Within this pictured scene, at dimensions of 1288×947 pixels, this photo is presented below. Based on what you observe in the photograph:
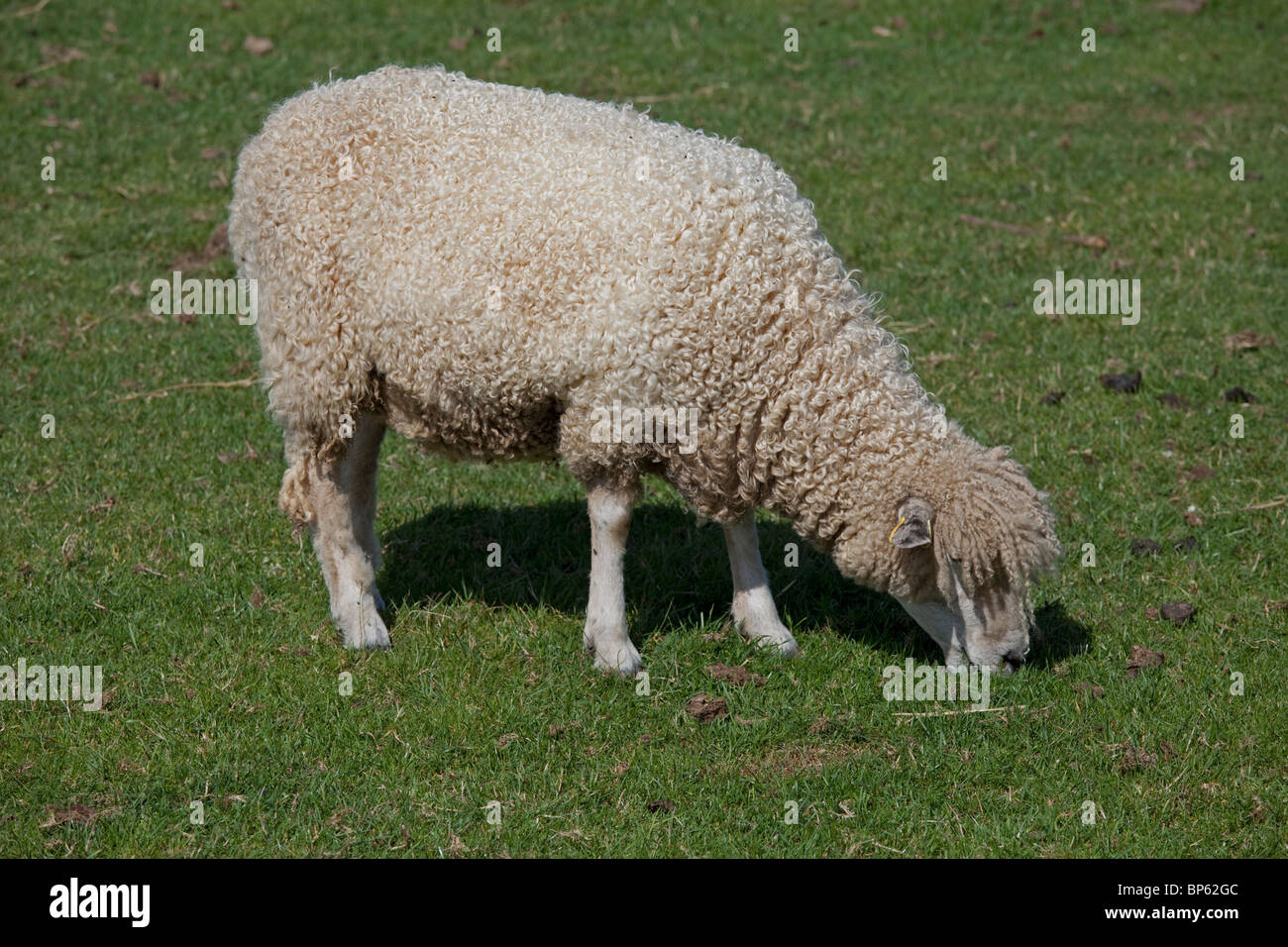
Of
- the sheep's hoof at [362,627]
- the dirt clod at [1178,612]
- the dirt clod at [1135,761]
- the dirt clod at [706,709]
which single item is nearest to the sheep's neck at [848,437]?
the dirt clod at [706,709]

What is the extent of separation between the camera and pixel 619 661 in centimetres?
615

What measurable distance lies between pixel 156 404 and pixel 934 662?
4.98 meters

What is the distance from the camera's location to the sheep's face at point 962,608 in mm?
5770

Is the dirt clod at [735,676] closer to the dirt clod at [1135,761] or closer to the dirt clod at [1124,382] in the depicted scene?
the dirt clod at [1135,761]

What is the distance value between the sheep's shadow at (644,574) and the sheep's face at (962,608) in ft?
0.97

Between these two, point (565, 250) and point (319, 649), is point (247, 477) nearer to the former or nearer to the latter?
point (319, 649)

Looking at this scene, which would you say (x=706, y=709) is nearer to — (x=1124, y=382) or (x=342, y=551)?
(x=342, y=551)

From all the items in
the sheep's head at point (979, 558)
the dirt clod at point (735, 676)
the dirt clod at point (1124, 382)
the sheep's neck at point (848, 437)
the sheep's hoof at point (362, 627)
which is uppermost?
the dirt clod at point (1124, 382)

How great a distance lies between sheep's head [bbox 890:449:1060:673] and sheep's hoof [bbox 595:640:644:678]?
46.2 inches

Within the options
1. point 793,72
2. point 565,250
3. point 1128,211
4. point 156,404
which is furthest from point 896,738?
point 793,72

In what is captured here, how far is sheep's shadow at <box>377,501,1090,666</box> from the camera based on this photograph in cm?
662

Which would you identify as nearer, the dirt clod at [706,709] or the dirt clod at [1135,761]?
the dirt clod at [1135,761]

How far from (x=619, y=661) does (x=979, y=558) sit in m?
1.59

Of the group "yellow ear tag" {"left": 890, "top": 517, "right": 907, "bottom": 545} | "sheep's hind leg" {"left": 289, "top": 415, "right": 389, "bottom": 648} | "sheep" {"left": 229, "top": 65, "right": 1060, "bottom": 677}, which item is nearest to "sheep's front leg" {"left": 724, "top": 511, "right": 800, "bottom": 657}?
"sheep" {"left": 229, "top": 65, "right": 1060, "bottom": 677}
